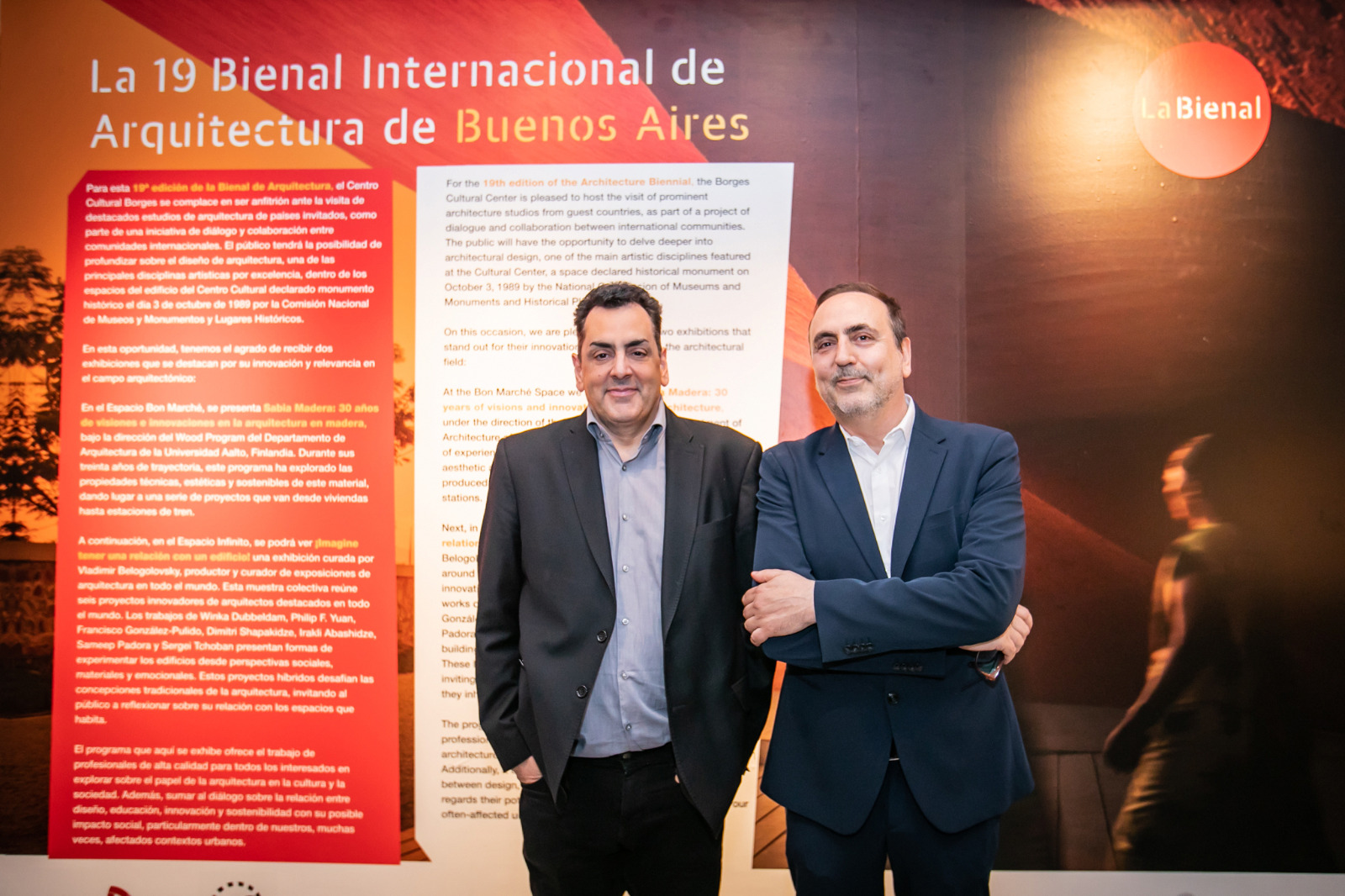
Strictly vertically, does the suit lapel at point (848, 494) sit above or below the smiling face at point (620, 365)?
below

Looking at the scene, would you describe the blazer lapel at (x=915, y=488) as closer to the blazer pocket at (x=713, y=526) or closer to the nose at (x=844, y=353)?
the nose at (x=844, y=353)

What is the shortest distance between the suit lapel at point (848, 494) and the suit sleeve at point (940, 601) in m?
0.09

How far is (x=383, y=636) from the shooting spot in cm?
284

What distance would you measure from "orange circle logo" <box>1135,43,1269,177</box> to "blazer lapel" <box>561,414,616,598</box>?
2.55m

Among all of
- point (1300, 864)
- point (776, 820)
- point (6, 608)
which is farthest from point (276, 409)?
point (1300, 864)

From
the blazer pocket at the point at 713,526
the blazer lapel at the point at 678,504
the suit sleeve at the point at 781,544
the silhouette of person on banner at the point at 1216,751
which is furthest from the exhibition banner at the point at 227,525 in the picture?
the silhouette of person on banner at the point at 1216,751

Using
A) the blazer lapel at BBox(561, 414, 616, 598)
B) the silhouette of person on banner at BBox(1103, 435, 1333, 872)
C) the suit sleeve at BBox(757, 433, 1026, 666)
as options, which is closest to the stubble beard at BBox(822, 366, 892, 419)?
the suit sleeve at BBox(757, 433, 1026, 666)

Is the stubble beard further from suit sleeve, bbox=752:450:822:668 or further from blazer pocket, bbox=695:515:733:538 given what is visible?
blazer pocket, bbox=695:515:733:538

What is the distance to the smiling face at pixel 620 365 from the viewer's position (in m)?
1.98

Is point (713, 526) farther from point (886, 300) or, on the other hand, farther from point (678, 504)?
point (886, 300)

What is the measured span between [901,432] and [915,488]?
0.57ft

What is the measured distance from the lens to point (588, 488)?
200 cm

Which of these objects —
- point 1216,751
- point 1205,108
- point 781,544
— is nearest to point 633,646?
point 781,544

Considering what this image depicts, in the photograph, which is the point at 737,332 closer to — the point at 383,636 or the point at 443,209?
the point at 443,209
